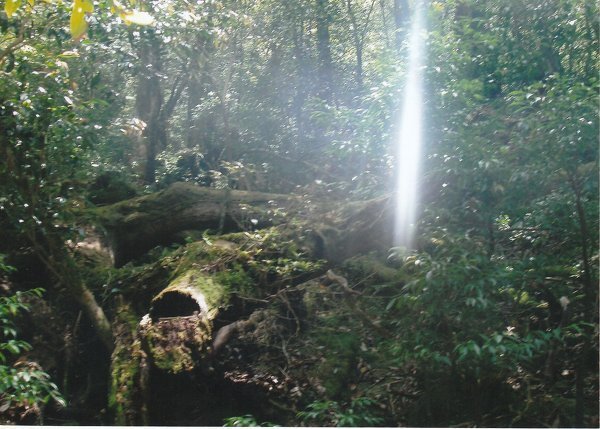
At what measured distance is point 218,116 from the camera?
819 cm

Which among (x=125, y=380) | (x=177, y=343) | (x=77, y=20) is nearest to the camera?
(x=77, y=20)

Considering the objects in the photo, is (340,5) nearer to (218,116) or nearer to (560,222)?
(218,116)

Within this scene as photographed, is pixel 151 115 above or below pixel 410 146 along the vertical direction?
above

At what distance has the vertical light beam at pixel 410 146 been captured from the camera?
12.7 feet

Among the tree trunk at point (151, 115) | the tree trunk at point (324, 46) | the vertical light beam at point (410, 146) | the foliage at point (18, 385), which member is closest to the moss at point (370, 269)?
the vertical light beam at point (410, 146)

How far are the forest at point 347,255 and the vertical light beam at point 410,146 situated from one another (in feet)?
0.06

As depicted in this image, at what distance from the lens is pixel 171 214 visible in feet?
17.7

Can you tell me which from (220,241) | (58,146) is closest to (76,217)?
(58,146)

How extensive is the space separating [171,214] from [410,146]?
7.56 feet

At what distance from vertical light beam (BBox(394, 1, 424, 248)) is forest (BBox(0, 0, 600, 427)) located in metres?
0.02

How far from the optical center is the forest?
3270 mm

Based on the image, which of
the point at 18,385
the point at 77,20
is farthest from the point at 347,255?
the point at 77,20

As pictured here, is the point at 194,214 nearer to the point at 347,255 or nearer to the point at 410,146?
the point at 347,255

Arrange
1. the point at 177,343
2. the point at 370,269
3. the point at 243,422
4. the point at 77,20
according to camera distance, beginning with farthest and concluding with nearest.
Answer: the point at 370,269 < the point at 177,343 < the point at 243,422 < the point at 77,20
